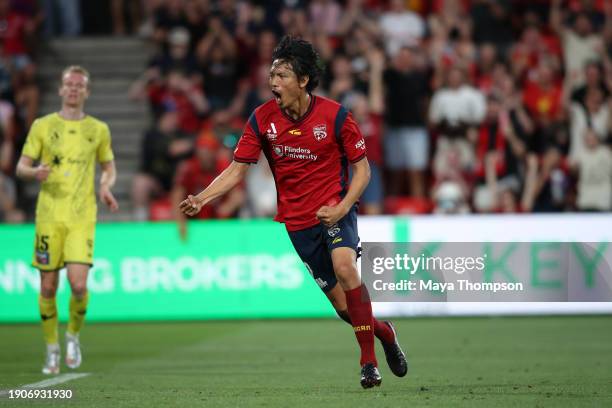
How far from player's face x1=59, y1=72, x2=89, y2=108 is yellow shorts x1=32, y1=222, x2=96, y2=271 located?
1126mm

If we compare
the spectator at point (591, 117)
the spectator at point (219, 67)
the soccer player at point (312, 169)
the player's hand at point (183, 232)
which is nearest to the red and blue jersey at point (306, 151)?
the soccer player at point (312, 169)

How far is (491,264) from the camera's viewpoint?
10.1 m

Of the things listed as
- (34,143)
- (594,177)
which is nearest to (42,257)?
(34,143)

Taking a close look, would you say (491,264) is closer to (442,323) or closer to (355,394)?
(355,394)

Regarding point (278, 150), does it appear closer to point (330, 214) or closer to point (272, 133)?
point (272, 133)

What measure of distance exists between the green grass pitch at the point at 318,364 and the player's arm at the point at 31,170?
68.2 inches

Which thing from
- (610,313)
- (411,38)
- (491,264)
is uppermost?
(411,38)

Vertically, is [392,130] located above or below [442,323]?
above

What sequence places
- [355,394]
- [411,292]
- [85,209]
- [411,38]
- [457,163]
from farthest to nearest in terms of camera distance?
[411,38] < [457,163] < [85,209] < [411,292] < [355,394]

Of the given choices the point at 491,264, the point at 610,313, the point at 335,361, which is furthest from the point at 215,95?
the point at 491,264

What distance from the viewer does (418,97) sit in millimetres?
19781

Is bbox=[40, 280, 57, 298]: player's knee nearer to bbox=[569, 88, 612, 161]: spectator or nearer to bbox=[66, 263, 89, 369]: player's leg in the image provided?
bbox=[66, 263, 89, 369]: player's leg

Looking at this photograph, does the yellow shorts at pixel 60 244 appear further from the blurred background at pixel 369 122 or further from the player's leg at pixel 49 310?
the blurred background at pixel 369 122

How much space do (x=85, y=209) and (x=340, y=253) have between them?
3.25 m
